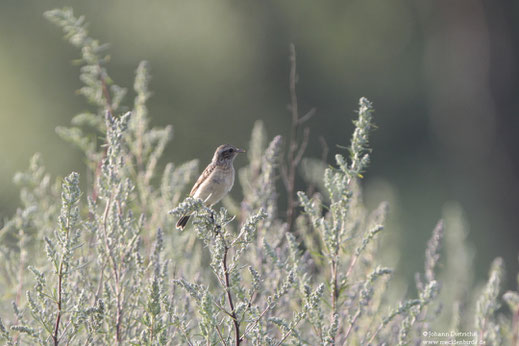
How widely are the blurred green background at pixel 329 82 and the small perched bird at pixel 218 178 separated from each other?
11.3 m

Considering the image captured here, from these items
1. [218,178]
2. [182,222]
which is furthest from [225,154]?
[182,222]

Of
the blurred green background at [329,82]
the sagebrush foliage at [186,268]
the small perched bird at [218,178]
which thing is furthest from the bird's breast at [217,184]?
the blurred green background at [329,82]

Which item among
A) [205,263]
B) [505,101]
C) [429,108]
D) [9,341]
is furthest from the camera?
[429,108]

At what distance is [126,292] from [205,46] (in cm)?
1487

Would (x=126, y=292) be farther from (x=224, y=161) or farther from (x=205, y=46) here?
Answer: (x=205, y=46)

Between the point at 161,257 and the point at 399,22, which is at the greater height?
the point at 399,22

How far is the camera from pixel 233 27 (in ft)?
59.6

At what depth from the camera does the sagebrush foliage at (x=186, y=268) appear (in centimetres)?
282

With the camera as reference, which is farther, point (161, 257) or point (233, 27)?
point (233, 27)

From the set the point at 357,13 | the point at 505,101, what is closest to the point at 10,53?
the point at 357,13

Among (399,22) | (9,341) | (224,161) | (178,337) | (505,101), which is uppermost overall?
(399,22)

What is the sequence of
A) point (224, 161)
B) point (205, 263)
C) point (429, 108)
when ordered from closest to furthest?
point (205, 263), point (224, 161), point (429, 108)

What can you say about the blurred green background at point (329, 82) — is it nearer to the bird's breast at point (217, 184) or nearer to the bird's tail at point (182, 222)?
the bird's tail at point (182, 222)

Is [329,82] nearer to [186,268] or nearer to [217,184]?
[217,184]
